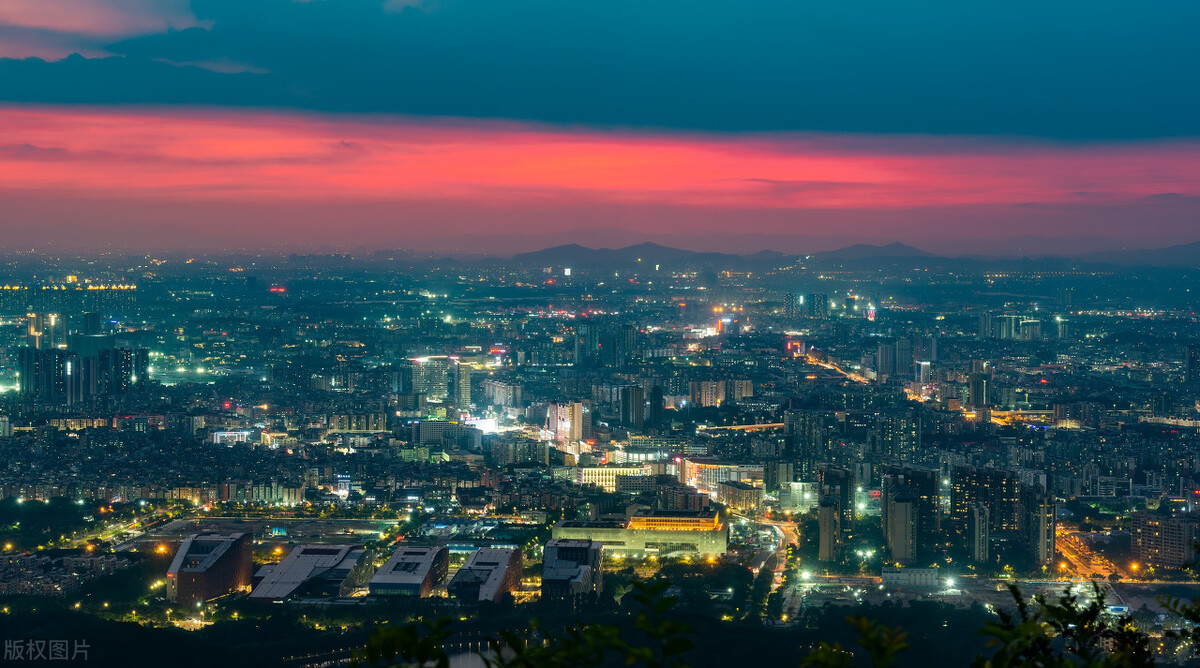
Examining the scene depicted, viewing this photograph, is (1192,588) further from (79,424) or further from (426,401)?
(79,424)

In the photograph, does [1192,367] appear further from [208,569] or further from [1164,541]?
[208,569]

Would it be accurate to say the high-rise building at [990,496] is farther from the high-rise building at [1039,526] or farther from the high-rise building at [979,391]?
the high-rise building at [979,391]

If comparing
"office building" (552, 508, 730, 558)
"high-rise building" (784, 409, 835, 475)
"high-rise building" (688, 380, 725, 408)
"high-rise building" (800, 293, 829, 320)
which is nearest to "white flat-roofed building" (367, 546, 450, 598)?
"office building" (552, 508, 730, 558)

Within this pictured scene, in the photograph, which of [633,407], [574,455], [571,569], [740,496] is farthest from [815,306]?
[571,569]

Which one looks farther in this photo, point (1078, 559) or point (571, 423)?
point (571, 423)

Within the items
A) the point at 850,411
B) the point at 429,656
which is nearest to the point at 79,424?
the point at 850,411

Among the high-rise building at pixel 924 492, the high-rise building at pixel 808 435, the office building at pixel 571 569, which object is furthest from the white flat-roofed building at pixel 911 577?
the high-rise building at pixel 808 435
